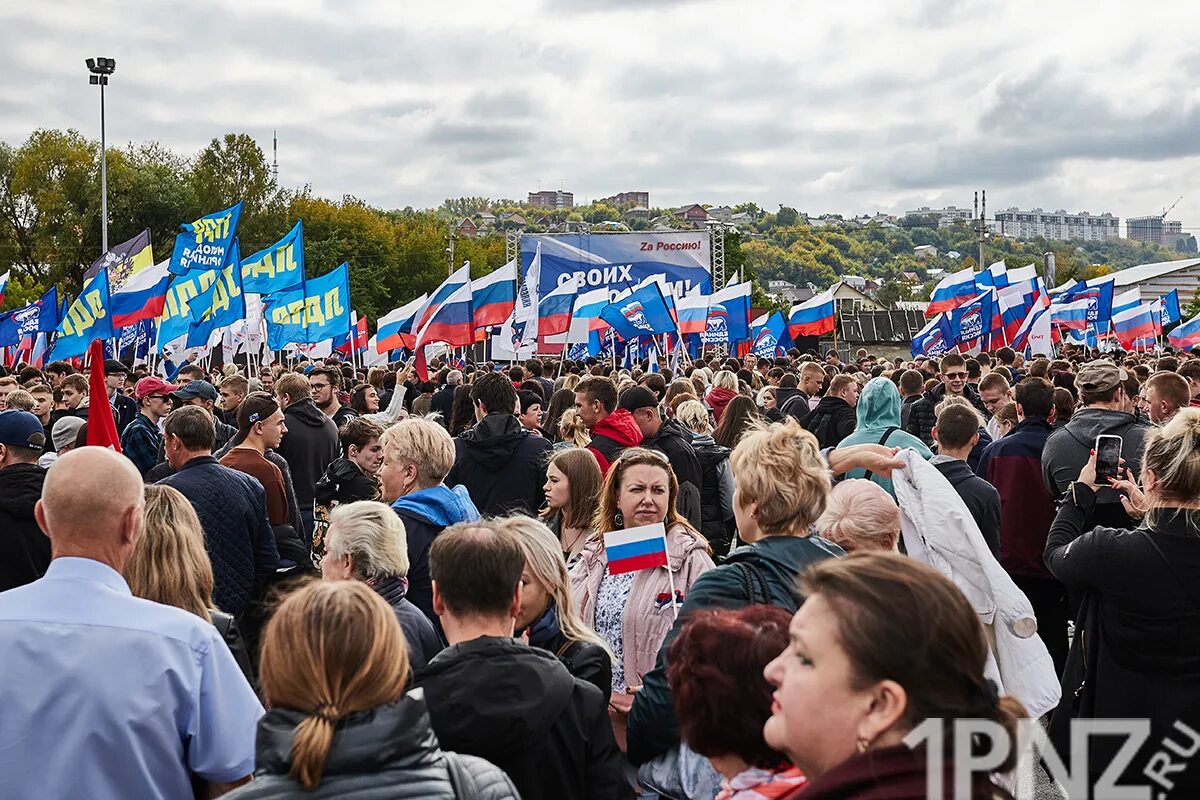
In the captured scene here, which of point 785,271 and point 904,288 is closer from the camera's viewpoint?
point 904,288

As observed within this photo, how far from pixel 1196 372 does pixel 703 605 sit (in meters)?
7.60

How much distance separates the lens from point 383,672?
Answer: 2.62 metres

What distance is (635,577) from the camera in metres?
4.66

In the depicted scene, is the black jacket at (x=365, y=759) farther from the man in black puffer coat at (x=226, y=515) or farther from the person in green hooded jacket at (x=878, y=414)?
the person in green hooded jacket at (x=878, y=414)

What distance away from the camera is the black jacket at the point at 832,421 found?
408 inches

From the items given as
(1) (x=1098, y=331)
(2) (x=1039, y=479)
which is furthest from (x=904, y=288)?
(2) (x=1039, y=479)

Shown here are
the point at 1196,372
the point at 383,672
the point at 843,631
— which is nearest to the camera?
the point at 843,631

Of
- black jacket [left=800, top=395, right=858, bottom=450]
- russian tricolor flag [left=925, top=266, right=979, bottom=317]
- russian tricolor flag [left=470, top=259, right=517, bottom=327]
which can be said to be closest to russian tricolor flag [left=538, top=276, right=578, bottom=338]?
russian tricolor flag [left=470, top=259, right=517, bottom=327]

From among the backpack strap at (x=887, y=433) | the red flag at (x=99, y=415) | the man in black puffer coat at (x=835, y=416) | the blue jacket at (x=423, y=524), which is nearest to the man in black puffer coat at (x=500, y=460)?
the blue jacket at (x=423, y=524)

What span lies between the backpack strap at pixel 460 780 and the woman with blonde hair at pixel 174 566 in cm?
150

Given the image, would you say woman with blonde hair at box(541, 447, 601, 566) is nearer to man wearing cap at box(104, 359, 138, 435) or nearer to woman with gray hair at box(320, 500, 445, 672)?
woman with gray hair at box(320, 500, 445, 672)

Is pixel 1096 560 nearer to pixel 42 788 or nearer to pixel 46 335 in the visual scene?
pixel 42 788

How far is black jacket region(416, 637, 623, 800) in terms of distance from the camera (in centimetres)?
310

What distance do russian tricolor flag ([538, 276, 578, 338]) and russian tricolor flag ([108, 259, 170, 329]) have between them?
26.2ft
